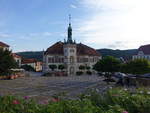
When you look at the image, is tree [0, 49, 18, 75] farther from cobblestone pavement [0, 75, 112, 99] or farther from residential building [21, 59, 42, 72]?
residential building [21, 59, 42, 72]

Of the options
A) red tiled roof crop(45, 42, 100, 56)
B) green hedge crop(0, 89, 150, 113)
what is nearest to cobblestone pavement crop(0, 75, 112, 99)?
green hedge crop(0, 89, 150, 113)

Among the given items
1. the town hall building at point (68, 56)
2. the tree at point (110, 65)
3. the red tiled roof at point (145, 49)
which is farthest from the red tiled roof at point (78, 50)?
the tree at point (110, 65)

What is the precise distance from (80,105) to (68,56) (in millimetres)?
82084

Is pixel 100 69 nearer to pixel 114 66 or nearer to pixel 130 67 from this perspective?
pixel 114 66

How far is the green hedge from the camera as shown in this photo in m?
5.52

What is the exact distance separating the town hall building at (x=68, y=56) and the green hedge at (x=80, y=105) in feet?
252

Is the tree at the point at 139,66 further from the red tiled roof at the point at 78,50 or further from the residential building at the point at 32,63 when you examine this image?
the residential building at the point at 32,63

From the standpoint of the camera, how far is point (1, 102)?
6320 millimetres

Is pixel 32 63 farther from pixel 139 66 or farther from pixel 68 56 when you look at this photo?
pixel 139 66

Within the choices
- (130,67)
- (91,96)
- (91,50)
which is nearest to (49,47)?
(91,50)

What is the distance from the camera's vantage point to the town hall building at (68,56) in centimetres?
8706

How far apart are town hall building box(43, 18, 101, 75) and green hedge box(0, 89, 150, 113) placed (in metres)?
76.8

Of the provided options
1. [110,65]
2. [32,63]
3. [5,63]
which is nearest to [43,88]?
[110,65]

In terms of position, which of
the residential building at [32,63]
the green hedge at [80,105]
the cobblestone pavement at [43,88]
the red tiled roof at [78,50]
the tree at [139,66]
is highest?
the red tiled roof at [78,50]
